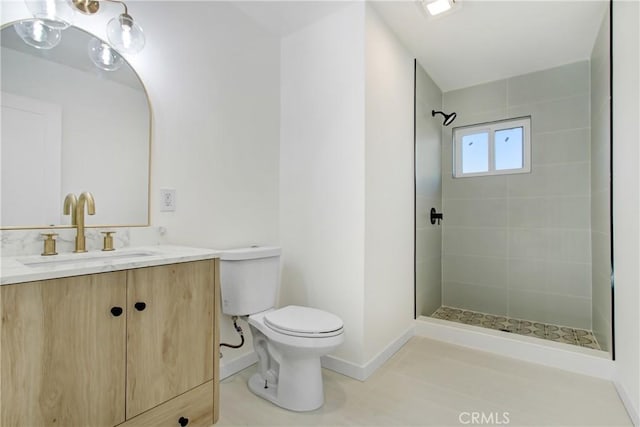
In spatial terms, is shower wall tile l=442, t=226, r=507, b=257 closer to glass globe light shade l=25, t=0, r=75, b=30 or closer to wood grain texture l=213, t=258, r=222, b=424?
wood grain texture l=213, t=258, r=222, b=424

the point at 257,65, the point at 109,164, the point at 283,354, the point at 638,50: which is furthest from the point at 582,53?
the point at 109,164

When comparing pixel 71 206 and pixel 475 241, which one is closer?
pixel 71 206

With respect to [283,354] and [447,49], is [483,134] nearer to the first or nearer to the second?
[447,49]

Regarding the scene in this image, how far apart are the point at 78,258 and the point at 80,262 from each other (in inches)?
6.9

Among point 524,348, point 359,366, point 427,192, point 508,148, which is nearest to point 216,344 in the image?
point 359,366

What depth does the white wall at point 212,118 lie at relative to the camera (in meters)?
1.62

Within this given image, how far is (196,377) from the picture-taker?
1.34 m

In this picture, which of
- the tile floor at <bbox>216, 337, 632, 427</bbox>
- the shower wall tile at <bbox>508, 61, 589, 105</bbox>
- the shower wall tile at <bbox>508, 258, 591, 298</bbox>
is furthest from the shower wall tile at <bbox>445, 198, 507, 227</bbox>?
the tile floor at <bbox>216, 337, 632, 427</bbox>

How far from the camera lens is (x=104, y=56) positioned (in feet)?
4.68

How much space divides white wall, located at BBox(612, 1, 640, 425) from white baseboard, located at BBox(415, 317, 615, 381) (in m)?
0.15

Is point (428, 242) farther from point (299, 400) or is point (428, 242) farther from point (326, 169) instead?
point (299, 400)

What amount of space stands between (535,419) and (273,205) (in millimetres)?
1907

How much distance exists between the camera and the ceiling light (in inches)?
75.4

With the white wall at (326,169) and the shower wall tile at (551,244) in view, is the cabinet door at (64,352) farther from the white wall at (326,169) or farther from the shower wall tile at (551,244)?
the shower wall tile at (551,244)
